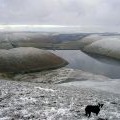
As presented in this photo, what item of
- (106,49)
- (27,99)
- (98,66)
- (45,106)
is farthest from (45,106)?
(106,49)

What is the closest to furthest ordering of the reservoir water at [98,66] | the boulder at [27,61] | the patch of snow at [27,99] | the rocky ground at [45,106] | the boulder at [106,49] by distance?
the rocky ground at [45,106] → the patch of snow at [27,99] → the reservoir water at [98,66] → the boulder at [27,61] → the boulder at [106,49]

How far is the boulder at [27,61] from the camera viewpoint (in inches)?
2140

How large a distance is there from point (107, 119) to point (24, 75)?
33.5m

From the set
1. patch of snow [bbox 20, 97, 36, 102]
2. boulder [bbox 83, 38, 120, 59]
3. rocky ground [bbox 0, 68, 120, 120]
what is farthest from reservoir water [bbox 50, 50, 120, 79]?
patch of snow [bbox 20, 97, 36, 102]

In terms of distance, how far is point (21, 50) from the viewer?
2638 inches

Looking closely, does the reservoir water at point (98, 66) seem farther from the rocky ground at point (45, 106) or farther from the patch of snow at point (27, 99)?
the patch of snow at point (27, 99)

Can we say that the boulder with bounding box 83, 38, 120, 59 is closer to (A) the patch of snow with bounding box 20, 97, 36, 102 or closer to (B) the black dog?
(A) the patch of snow with bounding box 20, 97, 36, 102

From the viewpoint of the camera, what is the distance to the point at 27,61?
59.1 metres

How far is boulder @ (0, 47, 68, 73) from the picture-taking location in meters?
54.4

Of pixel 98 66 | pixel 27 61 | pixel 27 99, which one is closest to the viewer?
pixel 27 99

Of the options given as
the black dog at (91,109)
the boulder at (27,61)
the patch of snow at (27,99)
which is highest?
the black dog at (91,109)

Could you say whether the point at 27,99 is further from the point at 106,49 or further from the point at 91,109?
the point at 106,49

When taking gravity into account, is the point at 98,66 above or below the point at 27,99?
below

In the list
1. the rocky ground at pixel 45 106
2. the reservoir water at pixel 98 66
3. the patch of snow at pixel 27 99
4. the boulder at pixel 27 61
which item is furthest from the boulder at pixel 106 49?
the patch of snow at pixel 27 99
